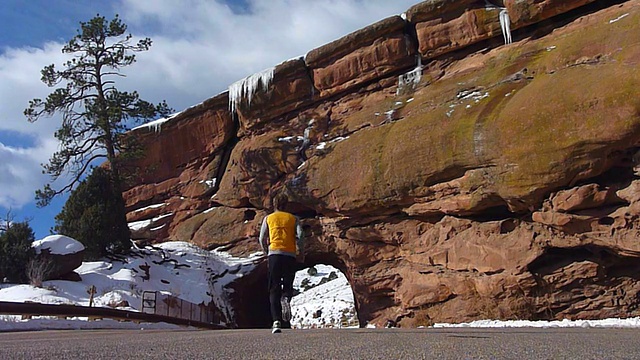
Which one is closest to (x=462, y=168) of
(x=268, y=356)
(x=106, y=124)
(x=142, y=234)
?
(x=268, y=356)

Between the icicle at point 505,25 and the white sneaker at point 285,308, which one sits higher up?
the icicle at point 505,25

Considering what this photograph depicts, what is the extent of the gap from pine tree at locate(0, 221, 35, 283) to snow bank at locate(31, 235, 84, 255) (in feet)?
0.96

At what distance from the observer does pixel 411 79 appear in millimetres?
21281

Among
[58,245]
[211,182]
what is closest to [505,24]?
[211,182]

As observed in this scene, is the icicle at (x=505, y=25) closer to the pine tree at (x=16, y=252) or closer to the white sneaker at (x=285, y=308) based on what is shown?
the white sneaker at (x=285, y=308)

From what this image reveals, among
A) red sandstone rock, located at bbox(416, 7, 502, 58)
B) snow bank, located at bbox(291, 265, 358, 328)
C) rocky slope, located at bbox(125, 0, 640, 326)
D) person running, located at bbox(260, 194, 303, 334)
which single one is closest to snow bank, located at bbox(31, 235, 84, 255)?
rocky slope, located at bbox(125, 0, 640, 326)

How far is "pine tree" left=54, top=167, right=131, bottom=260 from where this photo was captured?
2117cm

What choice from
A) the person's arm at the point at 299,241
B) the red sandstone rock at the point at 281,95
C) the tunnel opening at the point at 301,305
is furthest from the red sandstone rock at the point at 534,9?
the person's arm at the point at 299,241

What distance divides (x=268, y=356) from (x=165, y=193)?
27.0 metres

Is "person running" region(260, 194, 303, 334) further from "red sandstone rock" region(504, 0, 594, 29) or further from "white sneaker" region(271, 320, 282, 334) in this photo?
"red sandstone rock" region(504, 0, 594, 29)

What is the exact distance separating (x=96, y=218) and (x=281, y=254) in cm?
1595

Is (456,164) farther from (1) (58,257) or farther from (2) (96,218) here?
(2) (96,218)

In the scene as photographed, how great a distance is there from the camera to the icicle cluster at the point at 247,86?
24809 millimetres

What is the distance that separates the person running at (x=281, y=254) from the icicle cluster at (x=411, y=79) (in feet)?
47.0
